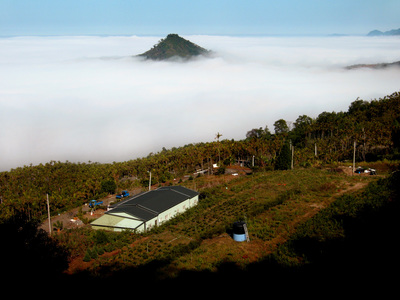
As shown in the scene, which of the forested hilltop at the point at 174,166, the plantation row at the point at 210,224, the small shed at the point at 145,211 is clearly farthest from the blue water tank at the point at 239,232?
the forested hilltop at the point at 174,166

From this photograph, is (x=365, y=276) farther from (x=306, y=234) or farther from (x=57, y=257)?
(x=57, y=257)

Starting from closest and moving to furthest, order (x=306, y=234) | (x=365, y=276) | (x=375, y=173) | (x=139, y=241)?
(x=365, y=276) < (x=306, y=234) < (x=139, y=241) < (x=375, y=173)

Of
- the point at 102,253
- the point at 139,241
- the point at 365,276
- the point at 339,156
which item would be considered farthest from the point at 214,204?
the point at 339,156

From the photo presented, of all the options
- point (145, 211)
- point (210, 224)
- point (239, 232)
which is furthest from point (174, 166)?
point (239, 232)

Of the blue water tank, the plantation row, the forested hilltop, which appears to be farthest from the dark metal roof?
the forested hilltop

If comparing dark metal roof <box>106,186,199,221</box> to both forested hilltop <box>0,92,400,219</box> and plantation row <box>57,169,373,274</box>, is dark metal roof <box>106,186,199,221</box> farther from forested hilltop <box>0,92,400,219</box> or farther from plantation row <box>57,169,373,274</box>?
forested hilltop <box>0,92,400,219</box>

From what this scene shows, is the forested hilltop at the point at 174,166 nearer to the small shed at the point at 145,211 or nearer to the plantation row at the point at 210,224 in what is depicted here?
the plantation row at the point at 210,224

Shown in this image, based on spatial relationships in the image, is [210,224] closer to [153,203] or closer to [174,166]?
[153,203]
